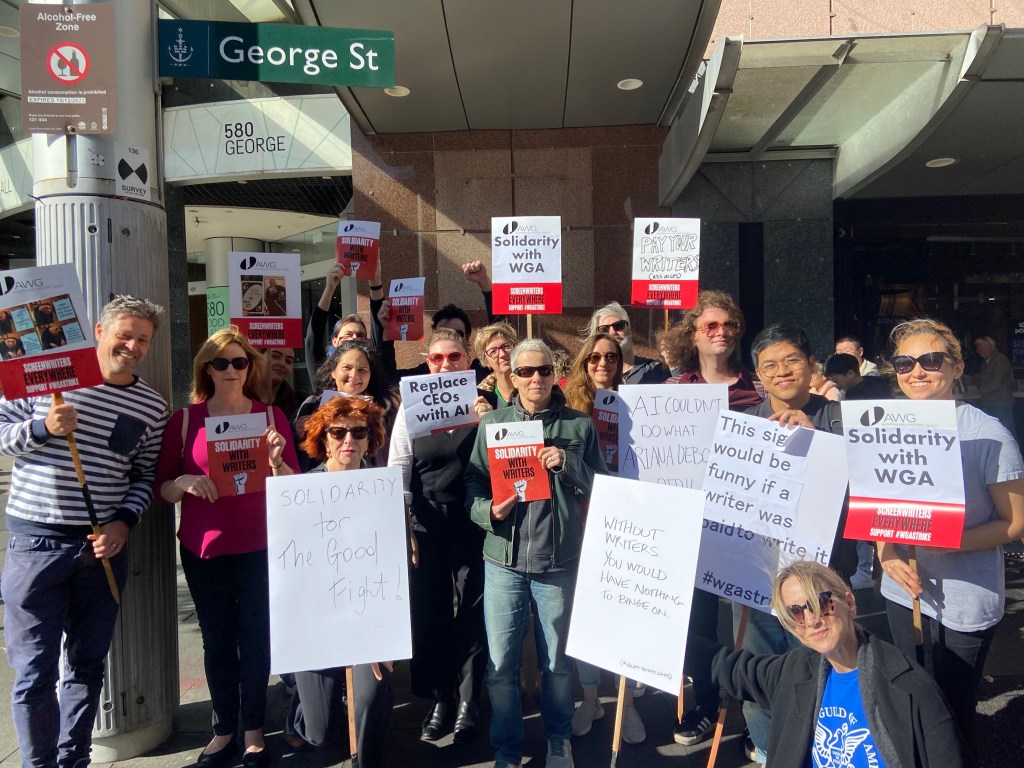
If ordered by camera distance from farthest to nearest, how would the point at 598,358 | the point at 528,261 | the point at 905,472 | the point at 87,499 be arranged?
the point at 528,261 < the point at 598,358 < the point at 87,499 < the point at 905,472

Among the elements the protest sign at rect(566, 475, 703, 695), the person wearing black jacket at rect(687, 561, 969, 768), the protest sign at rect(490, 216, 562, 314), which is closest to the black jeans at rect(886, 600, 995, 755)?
the person wearing black jacket at rect(687, 561, 969, 768)

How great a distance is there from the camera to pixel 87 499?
2922 millimetres

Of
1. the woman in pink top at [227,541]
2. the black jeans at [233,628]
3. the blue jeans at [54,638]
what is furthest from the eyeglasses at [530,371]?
the blue jeans at [54,638]

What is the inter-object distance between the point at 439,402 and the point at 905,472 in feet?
6.44

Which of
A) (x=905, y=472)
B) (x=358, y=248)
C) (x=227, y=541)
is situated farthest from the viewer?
(x=358, y=248)

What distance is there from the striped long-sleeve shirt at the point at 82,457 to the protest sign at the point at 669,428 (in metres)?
2.15

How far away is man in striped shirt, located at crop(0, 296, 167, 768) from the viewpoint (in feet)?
9.52

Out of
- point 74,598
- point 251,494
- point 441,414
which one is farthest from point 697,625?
point 74,598

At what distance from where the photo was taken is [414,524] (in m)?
3.70

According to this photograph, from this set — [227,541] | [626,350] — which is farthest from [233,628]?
[626,350]

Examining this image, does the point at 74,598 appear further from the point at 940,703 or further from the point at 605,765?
the point at 940,703

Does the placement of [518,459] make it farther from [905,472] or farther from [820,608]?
[905,472]

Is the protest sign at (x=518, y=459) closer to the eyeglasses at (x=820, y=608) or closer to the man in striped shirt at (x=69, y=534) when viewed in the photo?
the eyeglasses at (x=820, y=608)

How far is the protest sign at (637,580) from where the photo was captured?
266cm
